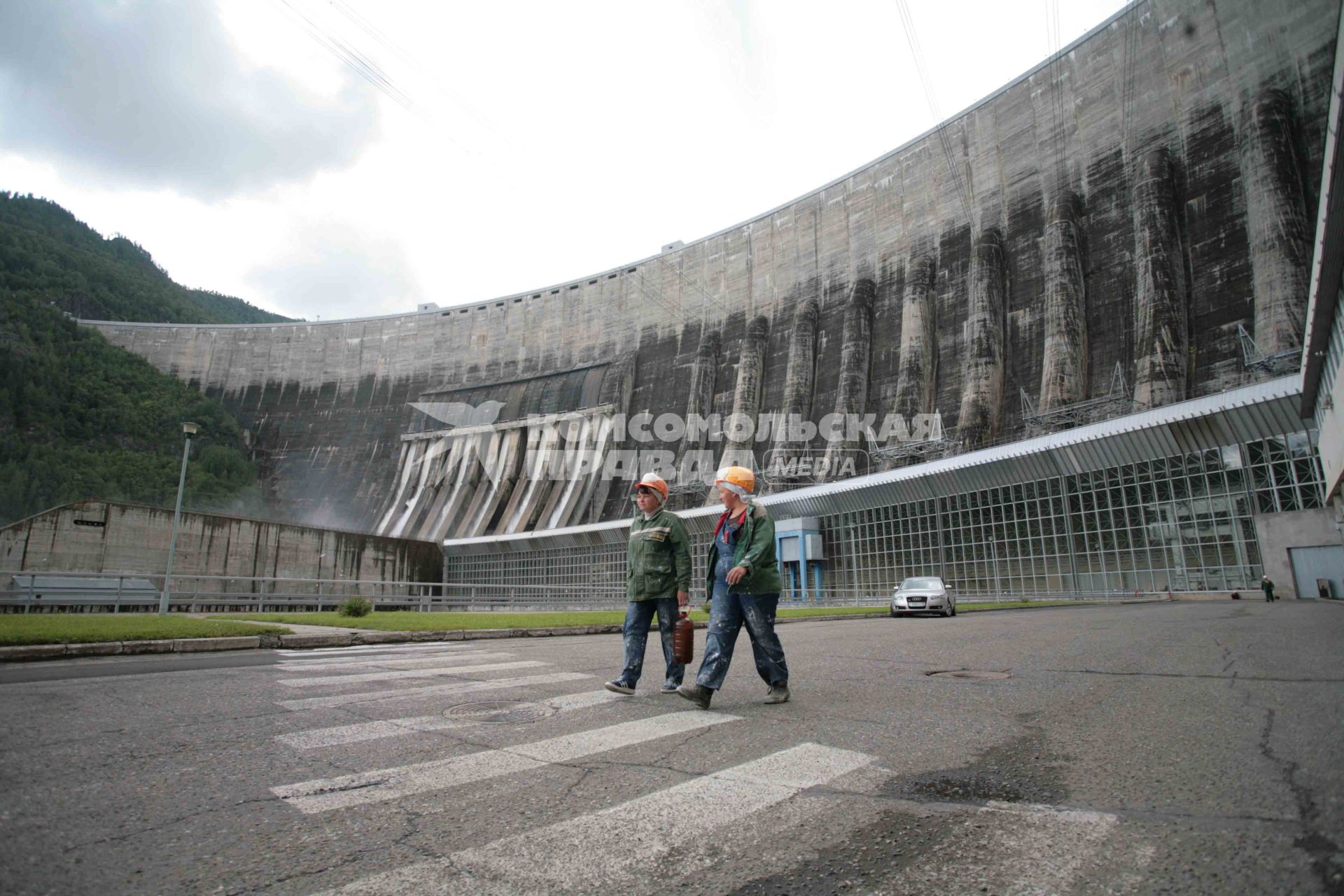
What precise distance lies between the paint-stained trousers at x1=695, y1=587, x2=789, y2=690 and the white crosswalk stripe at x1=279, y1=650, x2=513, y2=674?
3.60 m

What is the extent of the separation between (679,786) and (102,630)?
9.82m

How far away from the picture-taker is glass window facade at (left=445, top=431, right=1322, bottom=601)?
87.9ft

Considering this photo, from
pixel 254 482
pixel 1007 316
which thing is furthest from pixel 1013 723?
pixel 254 482

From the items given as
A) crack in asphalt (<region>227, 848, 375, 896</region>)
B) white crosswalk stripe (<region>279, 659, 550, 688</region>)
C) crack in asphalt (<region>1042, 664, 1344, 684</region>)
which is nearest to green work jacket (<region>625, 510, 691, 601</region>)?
white crosswalk stripe (<region>279, 659, 550, 688</region>)

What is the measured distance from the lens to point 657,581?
19.8ft

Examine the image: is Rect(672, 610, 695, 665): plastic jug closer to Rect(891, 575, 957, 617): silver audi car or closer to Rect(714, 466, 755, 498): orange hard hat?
Rect(714, 466, 755, 498): orange hard hat

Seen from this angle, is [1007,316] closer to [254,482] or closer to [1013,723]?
[1013,723]

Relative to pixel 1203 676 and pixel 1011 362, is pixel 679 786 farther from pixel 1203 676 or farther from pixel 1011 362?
pixel 1011 362

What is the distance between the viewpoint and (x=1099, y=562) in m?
30.8

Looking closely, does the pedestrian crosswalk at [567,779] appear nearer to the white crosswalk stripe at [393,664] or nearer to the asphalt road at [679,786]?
the asphalt road at [679,786]

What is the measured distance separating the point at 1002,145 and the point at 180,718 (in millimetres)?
50431

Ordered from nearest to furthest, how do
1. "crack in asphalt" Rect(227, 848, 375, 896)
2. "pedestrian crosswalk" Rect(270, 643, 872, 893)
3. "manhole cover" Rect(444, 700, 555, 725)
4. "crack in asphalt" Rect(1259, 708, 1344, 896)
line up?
"crack in asphalt" Rect(1259, 708, 1344, 896)
"crack in asphalt" Rect(227, 848, 375, 896)
"pedestrian crosswalk" Rect(270, 643, 872, 893)
"manhole cover" Rect(444, 700, 555, 725)

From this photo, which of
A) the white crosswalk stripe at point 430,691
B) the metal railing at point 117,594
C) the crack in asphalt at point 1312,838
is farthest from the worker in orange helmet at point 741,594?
the metal railing at point 117,594

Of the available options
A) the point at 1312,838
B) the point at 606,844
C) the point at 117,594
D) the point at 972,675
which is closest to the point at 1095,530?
the point at 972,675
